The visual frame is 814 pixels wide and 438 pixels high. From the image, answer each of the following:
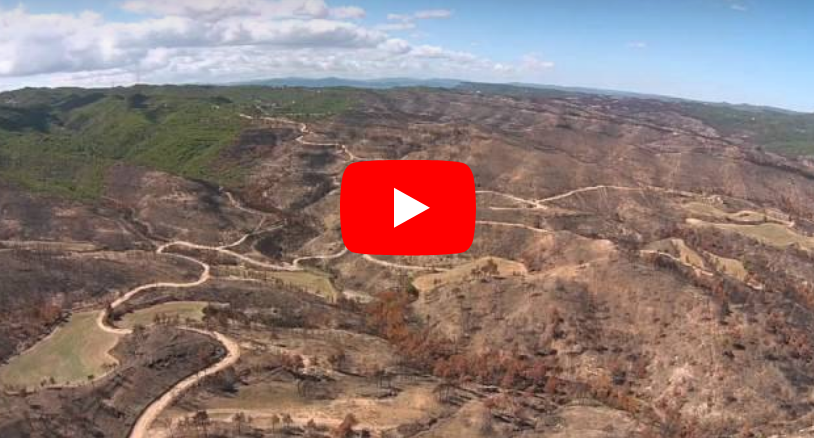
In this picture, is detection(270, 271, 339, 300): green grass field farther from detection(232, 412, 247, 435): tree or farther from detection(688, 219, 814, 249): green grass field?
detection(688, 219, 814, 249): green grass field

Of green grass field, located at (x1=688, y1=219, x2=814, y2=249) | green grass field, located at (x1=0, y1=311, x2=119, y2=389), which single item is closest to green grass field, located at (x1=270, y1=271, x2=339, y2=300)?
green grass field, located at (x1=0, y1=311, x2=119, y2=389)

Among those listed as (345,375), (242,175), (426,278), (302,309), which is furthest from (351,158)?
(345,375)

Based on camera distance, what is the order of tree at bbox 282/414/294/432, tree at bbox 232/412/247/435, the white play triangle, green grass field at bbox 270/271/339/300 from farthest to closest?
green grass field at bbox 270/271/339/300 → tree at bbox 282/414/294/432 → tree at bbox 232/412/247/435 → the white play triangle

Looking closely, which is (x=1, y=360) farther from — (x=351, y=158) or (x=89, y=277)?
(x=351, y=158)

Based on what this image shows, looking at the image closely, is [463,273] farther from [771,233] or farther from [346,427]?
[771,233]

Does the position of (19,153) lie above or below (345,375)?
above
